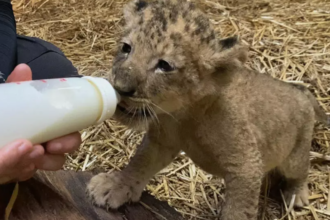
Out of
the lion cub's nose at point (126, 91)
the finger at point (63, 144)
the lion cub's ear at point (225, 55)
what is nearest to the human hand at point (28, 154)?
the finger at point (63, 144)

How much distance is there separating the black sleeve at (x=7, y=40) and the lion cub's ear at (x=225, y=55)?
83 centimetres

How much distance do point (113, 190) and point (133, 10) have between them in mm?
617

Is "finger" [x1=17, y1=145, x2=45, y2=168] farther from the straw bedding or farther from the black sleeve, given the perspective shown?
the black sleeve

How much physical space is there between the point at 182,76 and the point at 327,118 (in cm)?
132

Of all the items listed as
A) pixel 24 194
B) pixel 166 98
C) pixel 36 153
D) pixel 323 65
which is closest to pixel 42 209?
pixel 24 194

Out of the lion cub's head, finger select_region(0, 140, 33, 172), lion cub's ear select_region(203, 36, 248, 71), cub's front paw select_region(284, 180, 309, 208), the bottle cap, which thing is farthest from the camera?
cub's front paw select_region(284, 180, 309, 208)

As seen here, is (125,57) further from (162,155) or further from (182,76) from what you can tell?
(162,155)

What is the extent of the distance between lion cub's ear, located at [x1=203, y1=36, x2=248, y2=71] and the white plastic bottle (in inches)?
13.3

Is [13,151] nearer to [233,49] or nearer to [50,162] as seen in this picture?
[50,162]

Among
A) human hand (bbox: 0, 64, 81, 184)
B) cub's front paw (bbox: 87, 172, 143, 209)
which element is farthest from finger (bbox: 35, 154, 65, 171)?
cub's front paw (bbox: 87, 172, 143, 209)

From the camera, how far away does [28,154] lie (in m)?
1.10

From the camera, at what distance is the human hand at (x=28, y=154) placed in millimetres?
1037

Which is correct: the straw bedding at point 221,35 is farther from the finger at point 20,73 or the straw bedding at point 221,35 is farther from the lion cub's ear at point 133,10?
the finger at point 20,73

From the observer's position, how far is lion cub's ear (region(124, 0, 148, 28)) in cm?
141
